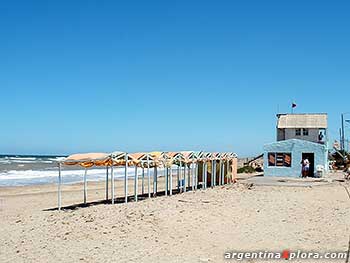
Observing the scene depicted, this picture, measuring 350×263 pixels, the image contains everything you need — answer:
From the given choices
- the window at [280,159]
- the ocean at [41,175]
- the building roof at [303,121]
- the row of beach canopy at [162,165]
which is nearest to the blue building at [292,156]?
the window at [280,159]

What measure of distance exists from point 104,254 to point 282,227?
185 inches

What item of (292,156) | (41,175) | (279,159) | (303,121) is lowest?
(41,175)

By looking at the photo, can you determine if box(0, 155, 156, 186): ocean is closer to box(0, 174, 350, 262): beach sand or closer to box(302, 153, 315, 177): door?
box(0, 174, 350, 262): beach sand

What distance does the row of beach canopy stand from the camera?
16.1m

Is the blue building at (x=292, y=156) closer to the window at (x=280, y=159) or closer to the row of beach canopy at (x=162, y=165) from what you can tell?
the window at (x=280, y=159)

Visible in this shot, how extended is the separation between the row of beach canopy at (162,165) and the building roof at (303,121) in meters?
6.43

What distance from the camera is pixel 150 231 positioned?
34.9 ft

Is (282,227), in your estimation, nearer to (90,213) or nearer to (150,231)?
(150,231)

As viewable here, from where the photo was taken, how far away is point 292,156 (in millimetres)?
28750

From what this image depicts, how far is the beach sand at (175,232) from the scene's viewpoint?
8898 mm

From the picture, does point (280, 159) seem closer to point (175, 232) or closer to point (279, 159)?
point (279, 159)

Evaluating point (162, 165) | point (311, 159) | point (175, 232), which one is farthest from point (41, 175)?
point (175, 232)

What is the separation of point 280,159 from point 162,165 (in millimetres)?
12436

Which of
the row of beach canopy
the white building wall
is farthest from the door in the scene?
the row of beach canopy
